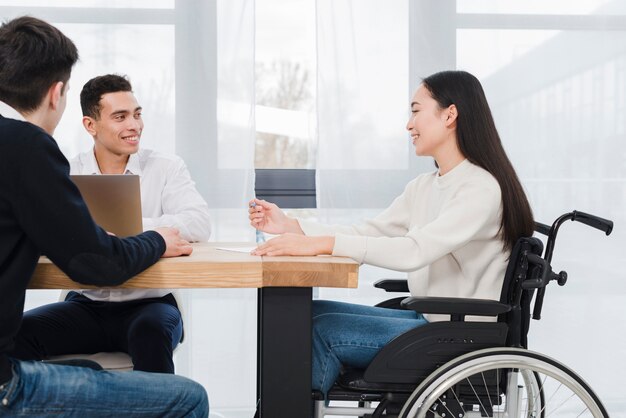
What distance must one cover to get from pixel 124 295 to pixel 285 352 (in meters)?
0.68

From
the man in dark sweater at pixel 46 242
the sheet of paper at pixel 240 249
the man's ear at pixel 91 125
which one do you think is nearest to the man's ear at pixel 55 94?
the man in dark sweater at pixel 46 242

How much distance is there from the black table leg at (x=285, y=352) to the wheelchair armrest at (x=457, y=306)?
22 cm

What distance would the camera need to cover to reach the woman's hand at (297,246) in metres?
1.64

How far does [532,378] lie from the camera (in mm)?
1815

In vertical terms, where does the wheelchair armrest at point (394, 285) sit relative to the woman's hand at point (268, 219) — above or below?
below

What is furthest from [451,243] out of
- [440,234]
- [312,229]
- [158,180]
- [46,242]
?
[158,180]

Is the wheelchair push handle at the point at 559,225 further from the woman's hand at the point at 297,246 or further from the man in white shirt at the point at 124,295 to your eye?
the man in white shirt at the point at 124,295

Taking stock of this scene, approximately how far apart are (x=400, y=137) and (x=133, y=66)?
3.71ft

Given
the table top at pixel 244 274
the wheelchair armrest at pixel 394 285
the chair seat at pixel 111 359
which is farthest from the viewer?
the wheelchair armrest at pixel 394 285

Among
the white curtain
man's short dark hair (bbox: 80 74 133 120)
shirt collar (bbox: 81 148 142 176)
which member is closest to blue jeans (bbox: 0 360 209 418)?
shirt collar (bbox: 81 148 142 176)

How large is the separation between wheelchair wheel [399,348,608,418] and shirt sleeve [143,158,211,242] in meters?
0.83

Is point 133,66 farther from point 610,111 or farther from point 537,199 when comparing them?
point 610,111

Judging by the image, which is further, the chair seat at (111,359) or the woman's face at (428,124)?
the woman's face at (428,124)

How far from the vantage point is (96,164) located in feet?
7.55
